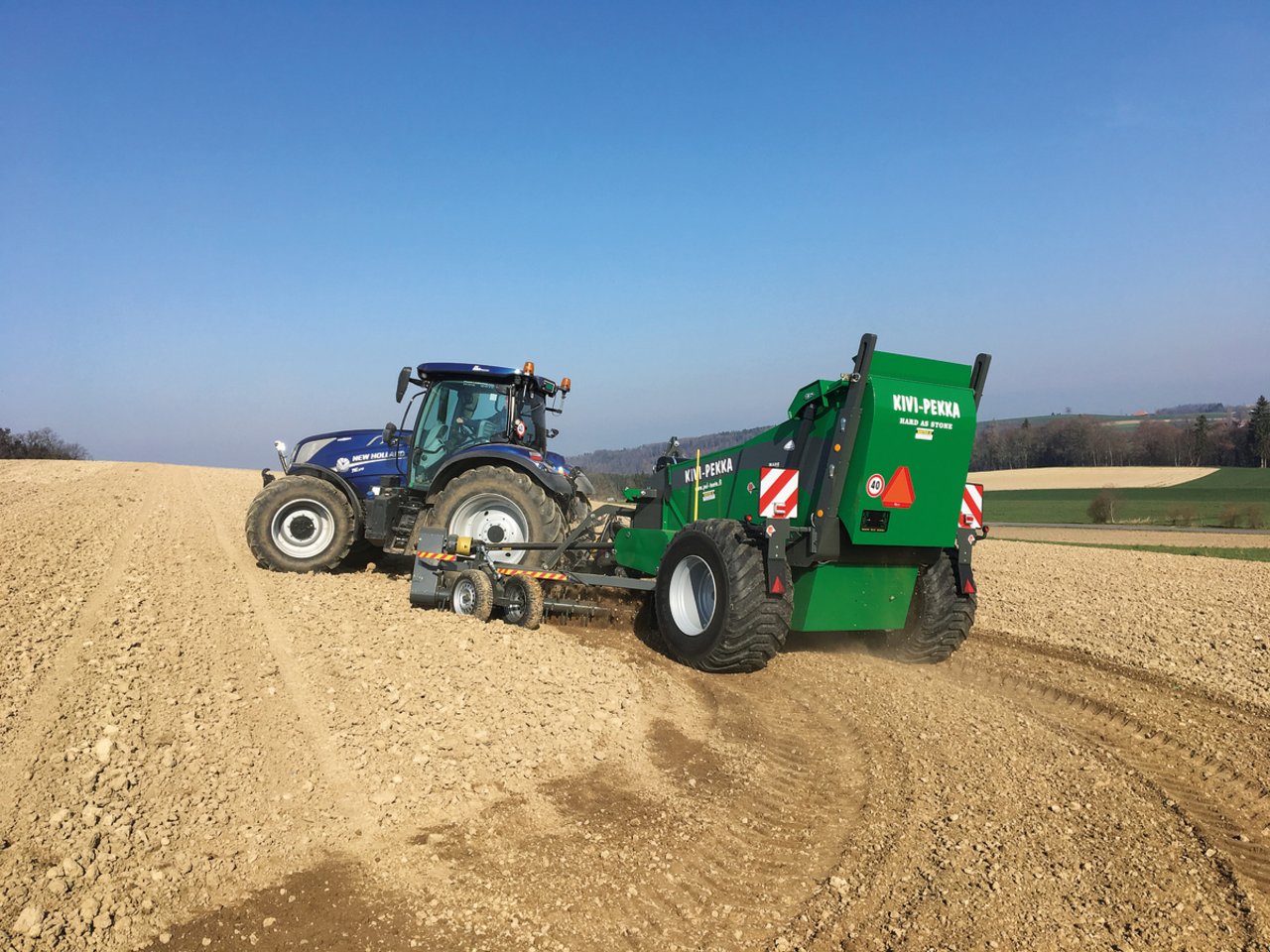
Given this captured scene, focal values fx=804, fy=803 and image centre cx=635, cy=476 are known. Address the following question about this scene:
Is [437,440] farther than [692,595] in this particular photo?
Yes

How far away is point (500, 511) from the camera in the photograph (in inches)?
348

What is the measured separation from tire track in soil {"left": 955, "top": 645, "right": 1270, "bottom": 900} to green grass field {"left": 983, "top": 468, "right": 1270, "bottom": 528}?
33.0m

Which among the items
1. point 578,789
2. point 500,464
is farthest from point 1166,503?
point 578,789

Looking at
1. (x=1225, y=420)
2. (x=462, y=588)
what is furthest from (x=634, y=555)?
(x=1225, y=420)

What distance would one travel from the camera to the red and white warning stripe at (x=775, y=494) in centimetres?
638

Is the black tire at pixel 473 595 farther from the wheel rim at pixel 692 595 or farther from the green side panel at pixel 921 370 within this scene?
the green side panel at pixel 921 370

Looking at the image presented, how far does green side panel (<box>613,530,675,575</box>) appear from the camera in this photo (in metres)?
7.65

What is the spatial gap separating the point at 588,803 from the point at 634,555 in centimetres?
396

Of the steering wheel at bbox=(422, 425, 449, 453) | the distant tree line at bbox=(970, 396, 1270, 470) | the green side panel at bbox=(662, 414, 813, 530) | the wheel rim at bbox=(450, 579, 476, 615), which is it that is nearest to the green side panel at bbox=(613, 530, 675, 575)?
the green side panel at bbox=(662, 414, 813, 530)

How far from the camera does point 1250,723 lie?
6.07m

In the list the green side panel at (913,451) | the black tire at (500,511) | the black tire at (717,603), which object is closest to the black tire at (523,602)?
the black tire at (500,511)

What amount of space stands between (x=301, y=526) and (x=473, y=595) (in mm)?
3302

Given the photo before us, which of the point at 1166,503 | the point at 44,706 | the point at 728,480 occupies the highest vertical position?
the point at 728,480

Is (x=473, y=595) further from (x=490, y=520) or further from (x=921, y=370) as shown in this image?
(x=921, y=370)
